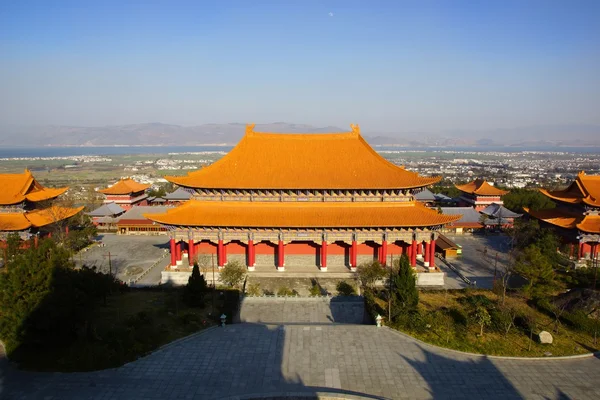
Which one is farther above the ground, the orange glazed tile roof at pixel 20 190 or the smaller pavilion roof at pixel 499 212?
the orange glazed tile roof at pixel 20 190

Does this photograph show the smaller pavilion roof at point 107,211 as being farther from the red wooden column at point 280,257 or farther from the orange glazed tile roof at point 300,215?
the red wooden column at point 280,257

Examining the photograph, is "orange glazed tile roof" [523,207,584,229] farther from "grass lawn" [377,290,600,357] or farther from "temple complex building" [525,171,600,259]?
"grass lawn" [377,290,600,357]

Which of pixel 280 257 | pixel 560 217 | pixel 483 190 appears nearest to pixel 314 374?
pixel 280 257

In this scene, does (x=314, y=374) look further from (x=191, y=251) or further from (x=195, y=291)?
(x=191, y=251)

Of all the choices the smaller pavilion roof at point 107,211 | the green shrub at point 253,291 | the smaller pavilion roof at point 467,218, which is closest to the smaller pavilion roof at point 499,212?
the smaller pavilion roof at point 467,218

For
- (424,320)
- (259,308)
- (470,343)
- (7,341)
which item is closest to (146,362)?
(7,341)

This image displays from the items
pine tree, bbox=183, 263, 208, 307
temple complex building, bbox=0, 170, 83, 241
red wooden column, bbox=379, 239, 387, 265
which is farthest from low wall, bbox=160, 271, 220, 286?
temple complex building, bbox=0, 170, 83, 241
